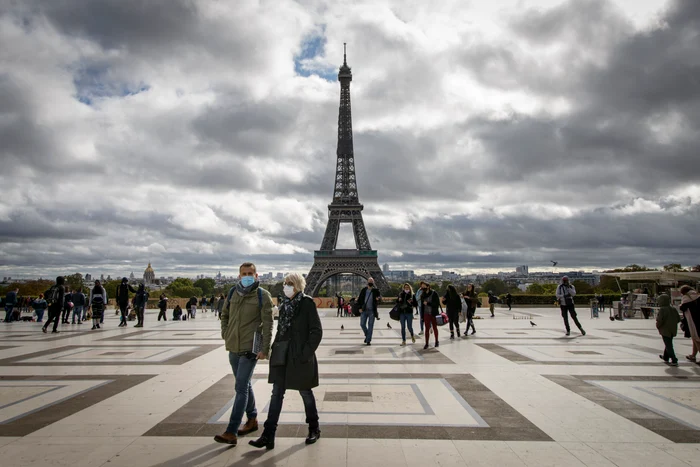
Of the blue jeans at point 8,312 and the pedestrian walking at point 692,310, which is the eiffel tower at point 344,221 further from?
the pedestrian walking at point 692,310

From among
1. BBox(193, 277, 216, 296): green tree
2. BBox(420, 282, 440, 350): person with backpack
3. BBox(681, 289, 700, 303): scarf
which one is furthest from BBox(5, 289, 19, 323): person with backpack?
BBox(193, 277, 216, 296): green tree

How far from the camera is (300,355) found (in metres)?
4.59

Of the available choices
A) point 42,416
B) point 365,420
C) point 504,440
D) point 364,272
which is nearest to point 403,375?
point 365,420

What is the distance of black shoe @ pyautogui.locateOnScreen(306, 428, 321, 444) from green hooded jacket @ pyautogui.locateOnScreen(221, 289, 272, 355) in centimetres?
94

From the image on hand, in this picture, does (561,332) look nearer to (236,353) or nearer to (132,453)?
(236,353)

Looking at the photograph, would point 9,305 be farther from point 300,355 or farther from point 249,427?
point 300,355

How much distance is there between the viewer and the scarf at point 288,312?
467 cm

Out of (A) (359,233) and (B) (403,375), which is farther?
(A) (359,233)

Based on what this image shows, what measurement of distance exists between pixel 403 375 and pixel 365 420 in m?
2.64

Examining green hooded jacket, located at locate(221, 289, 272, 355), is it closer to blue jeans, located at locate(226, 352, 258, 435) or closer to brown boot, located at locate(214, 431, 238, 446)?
blue jeans, located at locate(226, 352, 258, 435)

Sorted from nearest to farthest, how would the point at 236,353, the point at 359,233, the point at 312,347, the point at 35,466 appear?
the point at 35,466, the point at 312,347, the point at 236,353, the point at 359,233

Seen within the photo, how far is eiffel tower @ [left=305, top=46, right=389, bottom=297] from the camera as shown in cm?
6581

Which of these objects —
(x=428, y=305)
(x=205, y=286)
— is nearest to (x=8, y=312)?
(x=428, y=305)

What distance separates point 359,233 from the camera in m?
70.3
